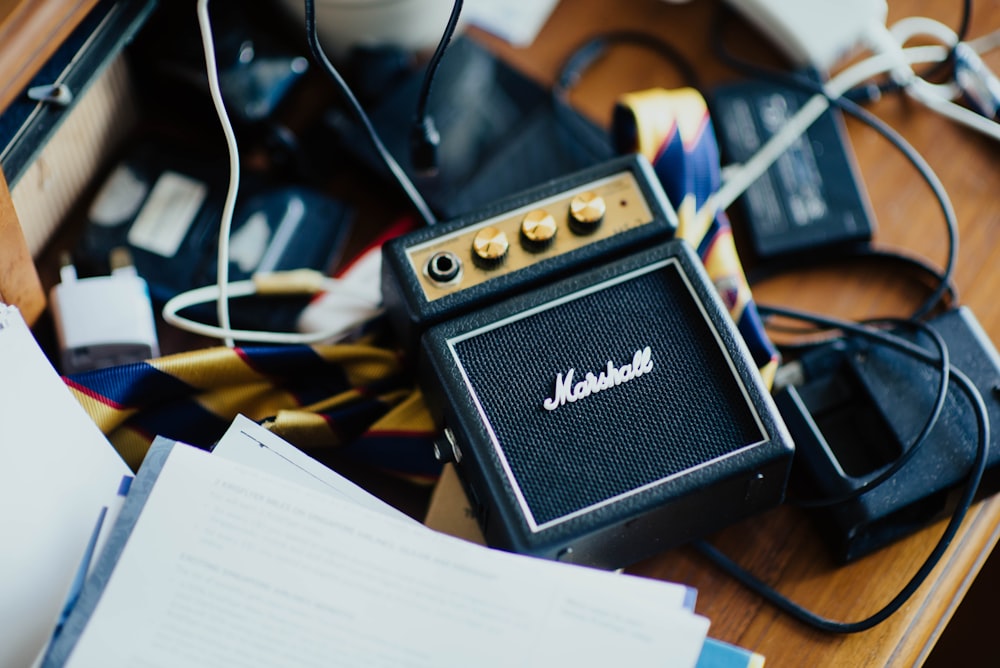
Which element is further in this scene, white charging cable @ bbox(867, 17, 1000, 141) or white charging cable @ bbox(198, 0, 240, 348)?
white charging cable @ bbox(867, 17, 1000, 141)

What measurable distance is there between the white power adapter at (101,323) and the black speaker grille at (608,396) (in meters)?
0.25

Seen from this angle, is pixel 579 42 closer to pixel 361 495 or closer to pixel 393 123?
pixel 393 123

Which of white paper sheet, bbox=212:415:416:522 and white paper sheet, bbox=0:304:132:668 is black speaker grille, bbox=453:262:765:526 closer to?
white paper sheet, bbox=212:415:416:522

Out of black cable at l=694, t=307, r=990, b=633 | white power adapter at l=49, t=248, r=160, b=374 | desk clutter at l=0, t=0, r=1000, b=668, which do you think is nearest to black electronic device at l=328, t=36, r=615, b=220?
desk clutter at l=0, t=0, r=1000, b=668

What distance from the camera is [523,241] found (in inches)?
26.6

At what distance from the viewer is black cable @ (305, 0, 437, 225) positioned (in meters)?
0.68

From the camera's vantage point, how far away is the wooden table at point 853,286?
692mm

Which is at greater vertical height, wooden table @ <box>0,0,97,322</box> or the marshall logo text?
wooden table @ <box>0,0,97,322</box>

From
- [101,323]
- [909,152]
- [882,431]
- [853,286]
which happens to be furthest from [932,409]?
[101,323]

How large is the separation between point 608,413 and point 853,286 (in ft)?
1.00

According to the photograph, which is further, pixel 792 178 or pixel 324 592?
pixel 792 178

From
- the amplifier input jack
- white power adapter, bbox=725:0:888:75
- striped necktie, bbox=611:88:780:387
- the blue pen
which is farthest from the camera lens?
white power adapter, bbox=725:0:888:75

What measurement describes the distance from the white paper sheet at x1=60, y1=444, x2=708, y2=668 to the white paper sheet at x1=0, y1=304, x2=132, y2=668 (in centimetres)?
5

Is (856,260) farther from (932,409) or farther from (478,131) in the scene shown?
(478,131)
